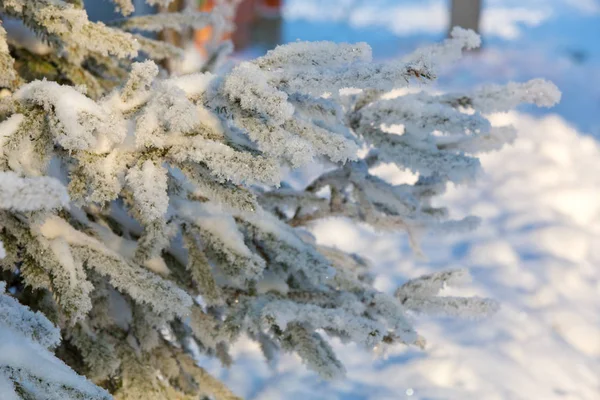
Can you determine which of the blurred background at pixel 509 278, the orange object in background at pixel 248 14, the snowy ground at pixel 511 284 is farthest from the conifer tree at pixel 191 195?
the orange object in background at pixel 248 14

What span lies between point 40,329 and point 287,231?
0.63m

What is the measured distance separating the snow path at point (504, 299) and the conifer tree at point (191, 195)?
2.31 ft

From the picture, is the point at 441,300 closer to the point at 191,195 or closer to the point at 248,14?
the point at 191,195

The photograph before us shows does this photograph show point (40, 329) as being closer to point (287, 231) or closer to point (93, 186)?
point (93, 186)

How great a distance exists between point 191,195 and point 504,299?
2229 millimetres

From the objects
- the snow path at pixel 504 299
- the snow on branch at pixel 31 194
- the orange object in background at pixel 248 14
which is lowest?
the snow on branch at pixel 31 194

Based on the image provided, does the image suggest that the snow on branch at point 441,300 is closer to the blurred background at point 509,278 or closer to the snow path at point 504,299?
the blurred background at point 509,278

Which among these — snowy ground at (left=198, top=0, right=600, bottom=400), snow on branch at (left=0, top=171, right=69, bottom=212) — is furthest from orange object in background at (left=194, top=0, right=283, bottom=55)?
snow on branch at (left=0, top=171, right=69, bottom=212)

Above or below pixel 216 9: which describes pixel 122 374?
below

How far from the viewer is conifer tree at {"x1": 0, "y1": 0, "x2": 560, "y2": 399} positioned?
106cm

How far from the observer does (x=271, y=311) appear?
1398 mm

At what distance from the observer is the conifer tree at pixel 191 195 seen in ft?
3.47

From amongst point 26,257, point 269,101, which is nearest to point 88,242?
point 26,257

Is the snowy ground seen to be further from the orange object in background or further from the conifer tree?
the orange object in background
